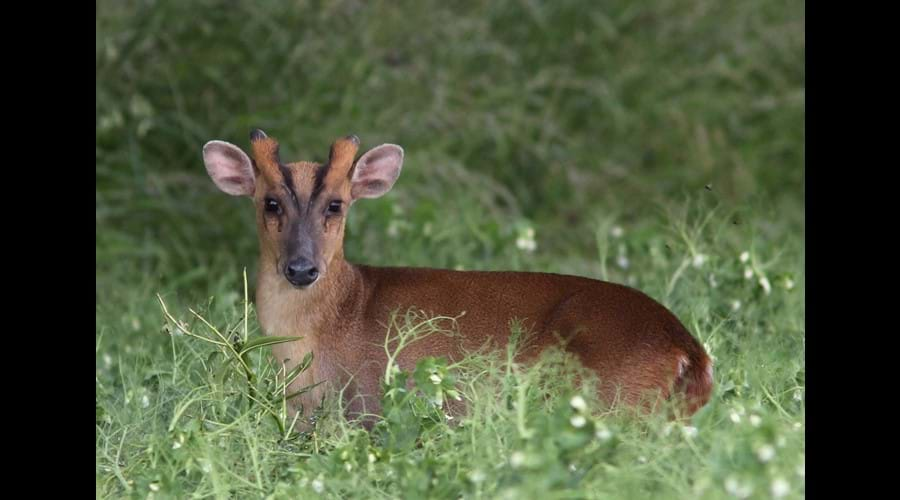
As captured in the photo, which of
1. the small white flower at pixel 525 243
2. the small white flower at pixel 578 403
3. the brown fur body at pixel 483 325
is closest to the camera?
the small white flower at pixel 578 403

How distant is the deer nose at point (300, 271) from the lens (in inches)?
181

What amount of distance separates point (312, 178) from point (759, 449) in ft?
6.48

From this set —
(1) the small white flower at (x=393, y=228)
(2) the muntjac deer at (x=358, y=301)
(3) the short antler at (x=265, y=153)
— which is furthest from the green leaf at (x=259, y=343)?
(1) the small white flower at (x=393, y=228)

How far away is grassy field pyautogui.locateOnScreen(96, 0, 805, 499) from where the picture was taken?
382 centimetres

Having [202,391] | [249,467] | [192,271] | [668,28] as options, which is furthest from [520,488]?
[668,28]

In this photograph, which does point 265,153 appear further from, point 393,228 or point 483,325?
point 393,228

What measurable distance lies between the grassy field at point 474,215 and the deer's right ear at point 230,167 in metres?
0.44

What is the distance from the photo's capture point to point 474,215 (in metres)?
7.07

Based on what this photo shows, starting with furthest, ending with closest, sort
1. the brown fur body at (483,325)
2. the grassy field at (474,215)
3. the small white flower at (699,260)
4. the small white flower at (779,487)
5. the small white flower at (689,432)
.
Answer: the small white flower at (699,260), the brown fur body at (483,325), the grassy field at (474,215), the small white flower at (689,432), the small white flower at (779,487)

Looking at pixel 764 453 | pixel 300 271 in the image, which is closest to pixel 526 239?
pixel 300 271

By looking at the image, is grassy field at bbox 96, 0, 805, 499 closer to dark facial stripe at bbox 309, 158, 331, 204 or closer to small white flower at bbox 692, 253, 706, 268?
small white flower at bbox 692, 253, 706, 268

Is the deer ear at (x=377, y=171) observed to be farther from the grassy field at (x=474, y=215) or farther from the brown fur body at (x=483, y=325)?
the grassy field at (x=474, y=215)

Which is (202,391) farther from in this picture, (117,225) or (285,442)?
(117,225)

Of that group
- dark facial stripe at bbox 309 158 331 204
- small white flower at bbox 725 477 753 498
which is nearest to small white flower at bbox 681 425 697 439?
small white flower at bbox 725 477 753 498
